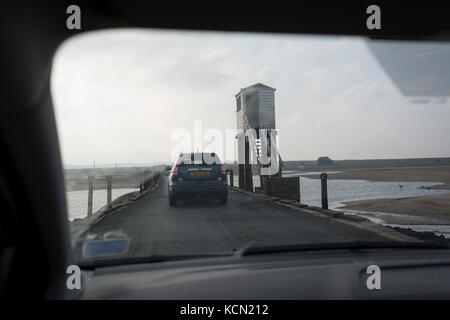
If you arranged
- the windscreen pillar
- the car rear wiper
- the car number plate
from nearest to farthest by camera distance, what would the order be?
the car rear wiper, the car number plate, the windscreen pillar

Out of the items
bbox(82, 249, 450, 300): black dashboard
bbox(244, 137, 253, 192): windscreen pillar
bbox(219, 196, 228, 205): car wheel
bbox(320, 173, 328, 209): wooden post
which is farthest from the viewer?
bbox(244, 137, 253, 192): windscreen pillar

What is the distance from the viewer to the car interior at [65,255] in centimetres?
226

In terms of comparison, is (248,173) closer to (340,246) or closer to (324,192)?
(324,192)

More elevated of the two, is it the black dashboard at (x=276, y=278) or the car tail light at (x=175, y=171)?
the car tail light at (x=175, y=171)

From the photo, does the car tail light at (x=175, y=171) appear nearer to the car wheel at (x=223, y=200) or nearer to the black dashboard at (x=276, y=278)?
the car wheel at (x=223, y=200)

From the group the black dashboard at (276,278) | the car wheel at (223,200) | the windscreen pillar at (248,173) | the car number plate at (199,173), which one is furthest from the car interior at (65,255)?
the windscreen pillar at (248,173)

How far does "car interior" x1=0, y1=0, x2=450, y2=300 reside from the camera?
7.40 feet

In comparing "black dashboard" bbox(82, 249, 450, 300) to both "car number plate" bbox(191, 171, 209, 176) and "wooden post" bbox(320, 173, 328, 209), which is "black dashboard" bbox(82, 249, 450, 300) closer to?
"wooden post" bbox(320, 173, 328, 209)

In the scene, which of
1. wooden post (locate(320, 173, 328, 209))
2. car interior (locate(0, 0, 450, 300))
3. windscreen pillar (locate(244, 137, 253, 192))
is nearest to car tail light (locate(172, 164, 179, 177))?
wooden post (locate(320, 173, 328, 209))

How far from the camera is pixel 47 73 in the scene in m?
2.61

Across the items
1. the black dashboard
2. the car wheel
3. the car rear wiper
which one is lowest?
the car wheel

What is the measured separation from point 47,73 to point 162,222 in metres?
4.76

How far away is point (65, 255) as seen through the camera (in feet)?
8.77

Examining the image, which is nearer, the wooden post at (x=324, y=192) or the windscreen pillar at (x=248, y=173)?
the wooden post at (x=324, y=192)
